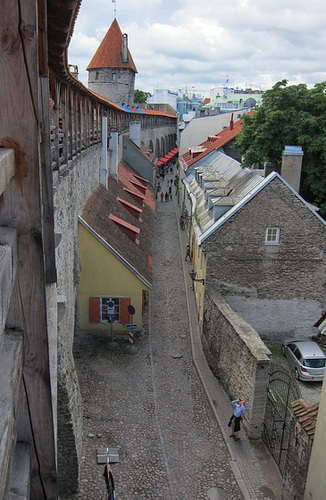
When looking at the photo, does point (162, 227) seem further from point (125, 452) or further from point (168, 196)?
point (125, 452)

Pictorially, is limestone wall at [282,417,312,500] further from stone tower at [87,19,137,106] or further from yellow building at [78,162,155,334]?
stone tower at [87,19,137,106]

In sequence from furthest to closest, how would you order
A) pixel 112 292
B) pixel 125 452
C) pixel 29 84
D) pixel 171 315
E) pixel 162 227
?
pixel 162 227 → pixel 171 315 → pixel 112 292 → pixel 125 452 → pixel 29 84

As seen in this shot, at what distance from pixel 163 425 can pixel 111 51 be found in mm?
47506

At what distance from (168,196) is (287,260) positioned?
25.1 meters

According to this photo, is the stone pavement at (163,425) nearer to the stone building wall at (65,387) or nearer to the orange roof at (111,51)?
the stone building wall at (65,387)

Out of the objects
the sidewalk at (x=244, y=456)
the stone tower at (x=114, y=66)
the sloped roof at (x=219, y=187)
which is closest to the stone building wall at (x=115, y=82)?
the stone tower at (x=114, y=66)

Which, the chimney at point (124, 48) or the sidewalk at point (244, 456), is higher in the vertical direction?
the chimney at point (124, 48)

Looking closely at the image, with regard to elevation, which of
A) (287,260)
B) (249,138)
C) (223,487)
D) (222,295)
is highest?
(249,138)

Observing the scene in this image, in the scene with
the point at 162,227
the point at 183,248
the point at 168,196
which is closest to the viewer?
the point at 183,248

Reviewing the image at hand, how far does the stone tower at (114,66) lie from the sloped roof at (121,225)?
99.8 ft

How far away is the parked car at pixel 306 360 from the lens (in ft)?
47.0

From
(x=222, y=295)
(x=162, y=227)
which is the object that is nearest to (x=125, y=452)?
(x=222, y=295)

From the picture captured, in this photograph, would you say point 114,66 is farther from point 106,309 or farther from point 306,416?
point 306,416

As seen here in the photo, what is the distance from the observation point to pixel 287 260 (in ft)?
51.4
